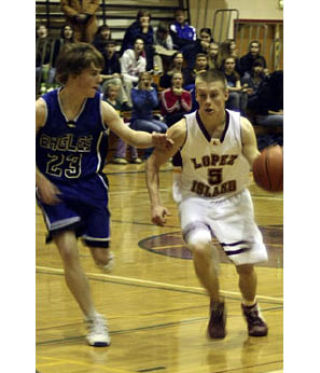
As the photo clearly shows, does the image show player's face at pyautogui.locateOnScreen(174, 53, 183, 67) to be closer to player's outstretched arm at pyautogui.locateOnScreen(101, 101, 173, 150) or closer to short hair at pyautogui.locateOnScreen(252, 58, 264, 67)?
short hair at pyautogui.locateOnScreen(252, 58, 264, 67)

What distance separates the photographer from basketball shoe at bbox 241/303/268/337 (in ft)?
15.6

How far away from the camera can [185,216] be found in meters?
4.79

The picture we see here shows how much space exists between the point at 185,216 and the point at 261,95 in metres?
10.1

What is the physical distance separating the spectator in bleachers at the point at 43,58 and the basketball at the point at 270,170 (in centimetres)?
941

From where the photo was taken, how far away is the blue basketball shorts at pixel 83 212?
4.57m

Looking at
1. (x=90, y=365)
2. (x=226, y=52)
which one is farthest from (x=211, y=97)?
(x=226, y=52)

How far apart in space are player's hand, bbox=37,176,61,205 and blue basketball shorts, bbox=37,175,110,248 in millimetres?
101

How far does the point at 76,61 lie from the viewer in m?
4.51

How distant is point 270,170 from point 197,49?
36.8 ft

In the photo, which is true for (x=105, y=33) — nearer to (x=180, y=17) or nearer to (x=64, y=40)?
(x=64, y=40)

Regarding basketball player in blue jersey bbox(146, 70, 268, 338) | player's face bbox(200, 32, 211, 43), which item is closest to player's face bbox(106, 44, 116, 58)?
player's face bbox(200, 32, 211, 43)
